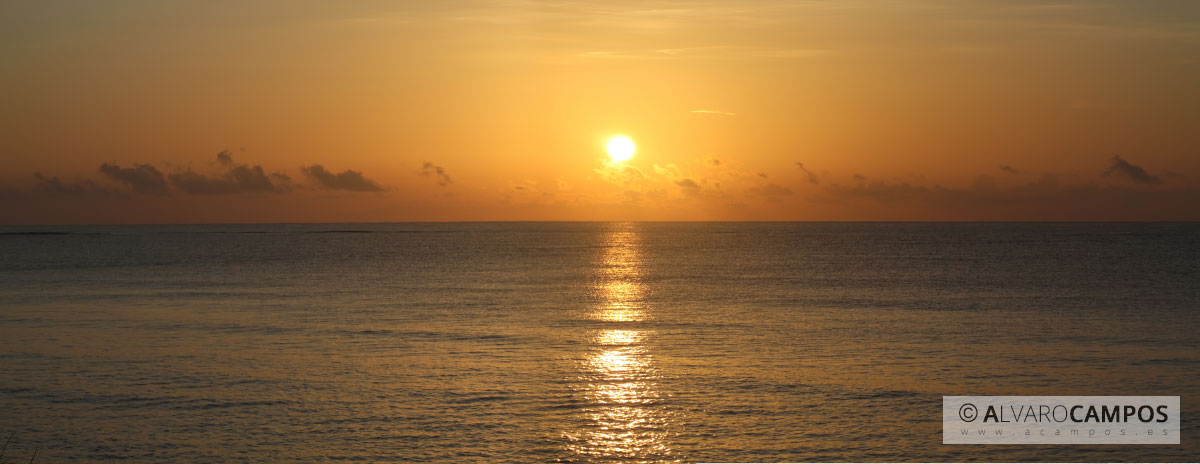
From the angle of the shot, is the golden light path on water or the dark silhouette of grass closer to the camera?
the dark silhouette of grass

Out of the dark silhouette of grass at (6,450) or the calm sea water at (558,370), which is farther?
the calm sea water at (558,370)

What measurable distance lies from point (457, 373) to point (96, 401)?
971cm

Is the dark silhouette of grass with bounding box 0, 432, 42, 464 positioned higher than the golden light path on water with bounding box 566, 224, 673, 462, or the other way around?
the golden light path on water with bounding box 566, 224, 673, 462

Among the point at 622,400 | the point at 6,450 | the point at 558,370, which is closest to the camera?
the point at 6,450

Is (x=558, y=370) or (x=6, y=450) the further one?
(x=558, y=370)

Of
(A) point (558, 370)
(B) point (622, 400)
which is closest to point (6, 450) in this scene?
(B) point (622, 400)

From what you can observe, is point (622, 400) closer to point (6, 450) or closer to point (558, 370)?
point (558, 370)

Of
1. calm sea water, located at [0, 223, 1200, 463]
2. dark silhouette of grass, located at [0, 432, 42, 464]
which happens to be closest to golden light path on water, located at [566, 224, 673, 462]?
calm sea water, located at [0, 223, 1200, 463]

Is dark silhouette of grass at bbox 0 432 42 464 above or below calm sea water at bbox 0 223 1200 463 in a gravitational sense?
below

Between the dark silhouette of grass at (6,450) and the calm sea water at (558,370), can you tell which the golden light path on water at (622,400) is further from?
the dark silhouette of grass at (6,450)

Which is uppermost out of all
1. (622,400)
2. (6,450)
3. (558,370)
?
(558,370)

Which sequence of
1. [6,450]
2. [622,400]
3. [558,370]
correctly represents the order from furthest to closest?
1. [558,370]
2. [622,400]
3. [6,450]

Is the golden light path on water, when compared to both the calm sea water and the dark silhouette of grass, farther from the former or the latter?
the dark silhouette of grass

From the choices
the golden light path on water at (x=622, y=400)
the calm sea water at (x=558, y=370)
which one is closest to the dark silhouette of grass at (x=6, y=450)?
the calm sea water at (x=558, y=370)
